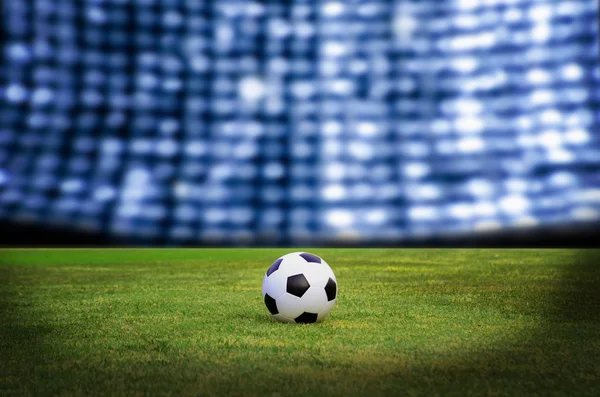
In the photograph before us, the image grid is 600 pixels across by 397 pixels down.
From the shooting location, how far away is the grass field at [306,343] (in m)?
4.22

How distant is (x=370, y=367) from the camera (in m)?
4.65

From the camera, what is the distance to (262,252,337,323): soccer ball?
6.66m

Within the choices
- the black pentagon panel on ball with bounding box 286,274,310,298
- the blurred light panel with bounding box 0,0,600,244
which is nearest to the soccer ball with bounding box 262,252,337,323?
the black pentagon panel on ball with bounding box 286,274,310,298

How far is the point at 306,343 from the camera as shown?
5609 millimetres

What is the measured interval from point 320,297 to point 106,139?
32411 millimetres

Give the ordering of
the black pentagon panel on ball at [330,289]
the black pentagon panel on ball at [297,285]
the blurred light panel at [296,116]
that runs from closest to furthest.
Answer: the black pentagon panel on ball at [297,285] → the black pentagon panel on ball at [330,289] → the blurred light panel at [296,116]

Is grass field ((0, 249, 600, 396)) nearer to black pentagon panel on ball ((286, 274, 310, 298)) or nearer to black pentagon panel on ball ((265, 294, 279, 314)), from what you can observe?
black pentagon panel on ball ((265, 294, 279, 314))

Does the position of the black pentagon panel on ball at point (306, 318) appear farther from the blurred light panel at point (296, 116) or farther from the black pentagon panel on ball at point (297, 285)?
the blurred light panel at point (296, 116)

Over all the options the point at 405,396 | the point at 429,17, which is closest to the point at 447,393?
the point at 405,396

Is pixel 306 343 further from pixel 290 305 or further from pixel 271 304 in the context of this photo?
pixel 271 304

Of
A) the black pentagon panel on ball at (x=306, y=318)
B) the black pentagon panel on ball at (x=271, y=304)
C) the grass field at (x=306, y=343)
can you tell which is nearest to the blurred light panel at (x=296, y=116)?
the grass field at (x=306, y=343)

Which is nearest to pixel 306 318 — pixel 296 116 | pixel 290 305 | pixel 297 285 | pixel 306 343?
pixel 290 305

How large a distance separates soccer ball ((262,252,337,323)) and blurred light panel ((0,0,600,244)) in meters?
29.0

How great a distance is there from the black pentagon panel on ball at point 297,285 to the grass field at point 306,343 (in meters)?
0.33
